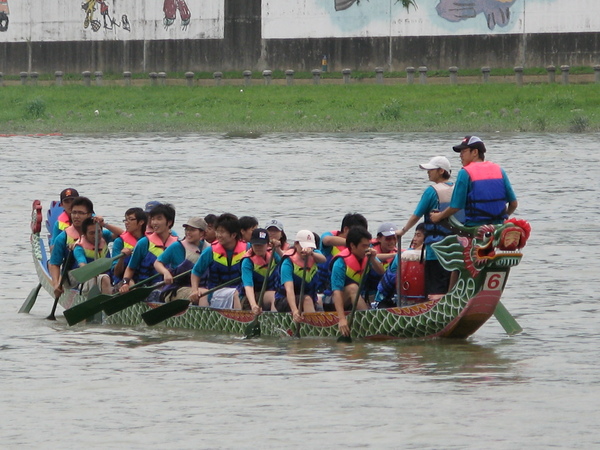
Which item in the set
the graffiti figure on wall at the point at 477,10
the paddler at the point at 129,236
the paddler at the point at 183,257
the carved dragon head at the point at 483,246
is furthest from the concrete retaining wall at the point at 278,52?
the carved dragon head at the point at 483,246

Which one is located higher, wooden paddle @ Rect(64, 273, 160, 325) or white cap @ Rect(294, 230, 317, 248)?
white cap @ Rect(294, 230, 317, 248)

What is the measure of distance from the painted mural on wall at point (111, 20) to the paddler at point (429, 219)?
34565 millimetres

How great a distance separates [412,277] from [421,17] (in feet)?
105

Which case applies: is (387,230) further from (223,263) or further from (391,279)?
(223,263)

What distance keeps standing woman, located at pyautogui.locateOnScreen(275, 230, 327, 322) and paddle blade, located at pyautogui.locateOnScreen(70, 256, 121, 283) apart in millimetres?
1891

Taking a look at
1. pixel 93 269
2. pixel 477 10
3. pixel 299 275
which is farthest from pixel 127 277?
pixel 477 10

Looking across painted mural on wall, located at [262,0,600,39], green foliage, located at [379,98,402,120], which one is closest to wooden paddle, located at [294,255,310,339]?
green foliage, located at [379,98,402,120]

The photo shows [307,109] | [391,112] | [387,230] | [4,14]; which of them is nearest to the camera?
[387,230]

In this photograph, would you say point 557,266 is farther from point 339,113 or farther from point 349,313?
point 339,113

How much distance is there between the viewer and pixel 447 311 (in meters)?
10.9

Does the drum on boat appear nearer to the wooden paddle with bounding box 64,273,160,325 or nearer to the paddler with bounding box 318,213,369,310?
the paddler with bounding box 318,213,369,310

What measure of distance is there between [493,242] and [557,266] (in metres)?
6.53

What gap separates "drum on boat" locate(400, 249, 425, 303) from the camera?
11.1 m

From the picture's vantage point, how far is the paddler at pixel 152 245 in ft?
41.2
